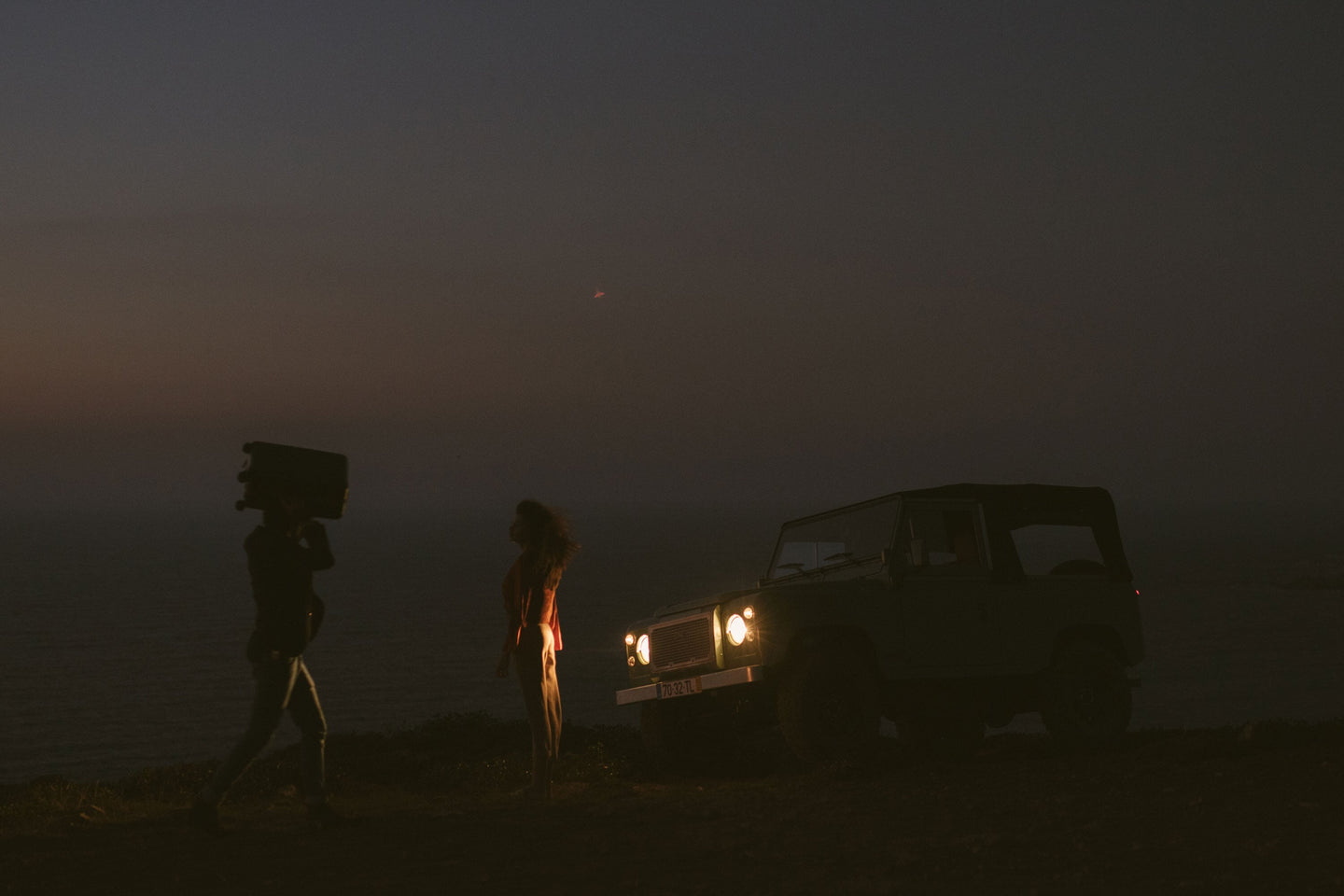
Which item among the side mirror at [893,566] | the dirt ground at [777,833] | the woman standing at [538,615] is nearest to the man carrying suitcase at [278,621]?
the dirt ground at [777,833]

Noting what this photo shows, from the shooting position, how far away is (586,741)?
39.2 feet

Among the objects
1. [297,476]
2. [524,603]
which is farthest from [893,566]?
[297,476]

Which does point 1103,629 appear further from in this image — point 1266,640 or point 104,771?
point 1266,640

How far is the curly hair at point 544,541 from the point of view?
8.06 m

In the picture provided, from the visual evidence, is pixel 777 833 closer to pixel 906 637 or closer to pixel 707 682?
pixel 707 682

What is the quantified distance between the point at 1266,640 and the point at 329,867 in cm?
13955

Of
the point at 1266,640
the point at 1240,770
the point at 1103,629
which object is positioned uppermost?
the point at 1103,629

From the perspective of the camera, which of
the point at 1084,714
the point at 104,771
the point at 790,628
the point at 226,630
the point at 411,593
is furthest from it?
the point at 411,593

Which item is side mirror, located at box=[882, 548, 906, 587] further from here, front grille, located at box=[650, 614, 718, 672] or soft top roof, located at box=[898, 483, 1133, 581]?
front grille, located at box=[650, 614, 718, 672]

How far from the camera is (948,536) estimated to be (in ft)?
34.6

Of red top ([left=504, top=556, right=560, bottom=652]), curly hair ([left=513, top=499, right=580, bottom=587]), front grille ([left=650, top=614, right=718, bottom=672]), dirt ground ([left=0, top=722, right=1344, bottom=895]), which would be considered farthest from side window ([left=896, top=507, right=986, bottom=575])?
red top ([left=504, top=556, right=560, bottom=652])

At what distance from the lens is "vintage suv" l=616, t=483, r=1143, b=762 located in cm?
921

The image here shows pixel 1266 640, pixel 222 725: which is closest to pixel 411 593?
pixel 222 725

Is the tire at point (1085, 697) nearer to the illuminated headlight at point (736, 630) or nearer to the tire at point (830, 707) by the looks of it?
the tire at point (830, 707)
